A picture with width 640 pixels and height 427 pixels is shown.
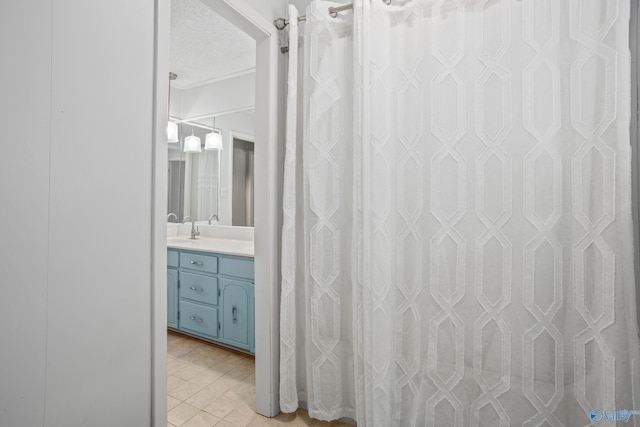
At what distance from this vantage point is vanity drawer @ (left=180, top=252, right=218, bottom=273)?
2516 mm

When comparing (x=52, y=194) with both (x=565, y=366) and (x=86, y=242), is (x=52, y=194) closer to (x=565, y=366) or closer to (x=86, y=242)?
(x=86, y=242)

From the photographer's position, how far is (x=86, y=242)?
0.97 meters

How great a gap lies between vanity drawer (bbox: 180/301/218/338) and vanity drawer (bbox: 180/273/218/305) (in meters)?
0.06

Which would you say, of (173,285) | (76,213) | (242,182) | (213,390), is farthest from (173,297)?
(76,213)

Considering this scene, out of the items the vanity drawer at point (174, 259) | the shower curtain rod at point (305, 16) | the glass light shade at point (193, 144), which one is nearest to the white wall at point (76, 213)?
the shower curtain rod at point (305, 16)

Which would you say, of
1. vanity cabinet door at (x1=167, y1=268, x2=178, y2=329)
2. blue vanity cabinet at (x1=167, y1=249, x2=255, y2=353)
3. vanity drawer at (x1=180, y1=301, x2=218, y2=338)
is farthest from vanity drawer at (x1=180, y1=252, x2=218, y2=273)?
vanity drawer at (x1=180, y1=301, x2=218, y2=338)

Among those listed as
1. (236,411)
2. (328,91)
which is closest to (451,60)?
(328,91)

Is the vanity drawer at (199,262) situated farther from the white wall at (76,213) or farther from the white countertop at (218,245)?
the white wall at (76,213)

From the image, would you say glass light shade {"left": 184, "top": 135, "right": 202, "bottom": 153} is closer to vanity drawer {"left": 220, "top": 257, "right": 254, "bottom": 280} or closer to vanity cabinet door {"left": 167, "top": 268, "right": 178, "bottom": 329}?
vanity cabinet door {"left": 167, "top": 268, "right": 178, "bottom": 329}

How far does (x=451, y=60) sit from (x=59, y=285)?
1694mm

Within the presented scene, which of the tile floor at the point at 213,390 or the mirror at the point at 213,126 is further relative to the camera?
the mirror at the point at 213,126

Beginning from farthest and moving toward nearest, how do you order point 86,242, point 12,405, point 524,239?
1. point 524,239
2. point 86,242
3. point 12,405

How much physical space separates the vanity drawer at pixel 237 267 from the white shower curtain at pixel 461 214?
0.69 meters

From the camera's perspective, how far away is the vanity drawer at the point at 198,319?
8.39 feet
